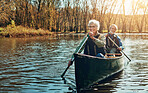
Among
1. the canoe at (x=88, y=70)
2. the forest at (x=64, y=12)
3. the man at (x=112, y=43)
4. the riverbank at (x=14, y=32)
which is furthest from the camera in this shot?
the forest at (x=64, y=12)

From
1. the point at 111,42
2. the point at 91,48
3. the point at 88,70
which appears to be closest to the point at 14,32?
the point at 111,42

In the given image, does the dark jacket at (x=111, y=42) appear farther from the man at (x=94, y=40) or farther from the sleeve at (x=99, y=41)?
the sleeve at (x=99, y=41)

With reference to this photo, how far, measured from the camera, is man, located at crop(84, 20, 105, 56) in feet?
22.2

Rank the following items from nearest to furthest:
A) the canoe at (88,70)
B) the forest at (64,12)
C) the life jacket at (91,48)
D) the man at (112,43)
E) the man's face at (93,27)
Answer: the canoe at (88,70), the man's face at (93,27), the life jacket at (91,48), the man at (112,43), the forest at (64,12)

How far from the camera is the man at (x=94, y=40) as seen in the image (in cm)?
677

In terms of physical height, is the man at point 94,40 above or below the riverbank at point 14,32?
above

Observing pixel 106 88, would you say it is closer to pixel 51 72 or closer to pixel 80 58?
pixel 80 58

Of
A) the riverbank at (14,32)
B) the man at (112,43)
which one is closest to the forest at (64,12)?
the riverbank at (14,32)

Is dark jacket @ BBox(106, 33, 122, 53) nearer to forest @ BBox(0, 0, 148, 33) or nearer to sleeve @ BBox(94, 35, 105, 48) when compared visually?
sleeve @ BBox(94, 35, 105, 48)

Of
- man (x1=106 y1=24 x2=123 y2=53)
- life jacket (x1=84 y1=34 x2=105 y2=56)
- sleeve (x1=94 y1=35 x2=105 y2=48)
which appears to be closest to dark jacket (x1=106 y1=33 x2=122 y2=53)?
man (x1=106 y1=24 x2=123 y2=53)

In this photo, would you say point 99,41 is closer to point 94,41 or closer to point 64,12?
point 94,41

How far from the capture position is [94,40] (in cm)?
693

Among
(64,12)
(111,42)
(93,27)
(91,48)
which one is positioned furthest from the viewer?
(64,12)

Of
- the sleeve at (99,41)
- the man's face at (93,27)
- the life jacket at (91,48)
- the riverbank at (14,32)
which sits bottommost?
the riverbank at (14,32)
